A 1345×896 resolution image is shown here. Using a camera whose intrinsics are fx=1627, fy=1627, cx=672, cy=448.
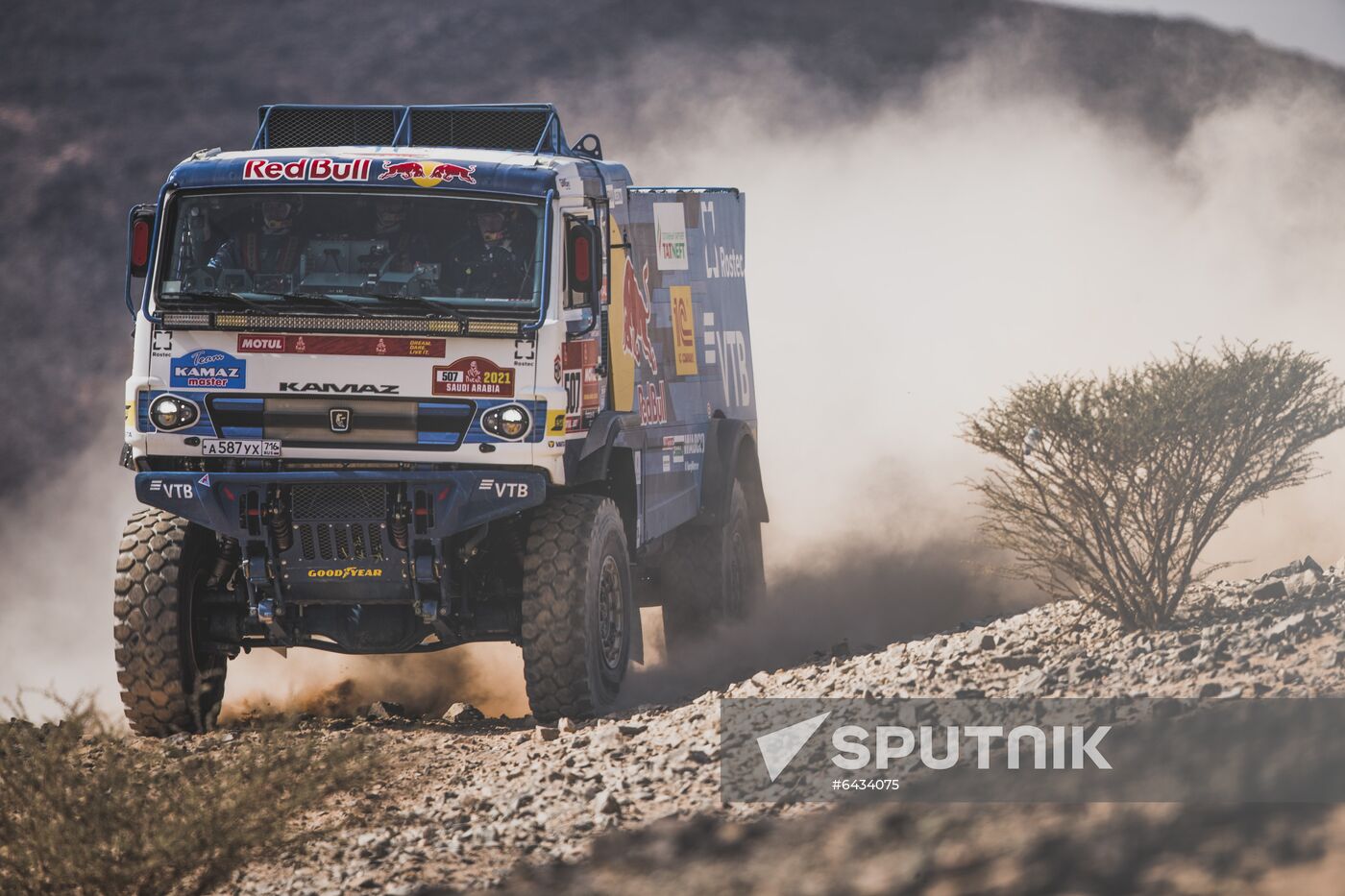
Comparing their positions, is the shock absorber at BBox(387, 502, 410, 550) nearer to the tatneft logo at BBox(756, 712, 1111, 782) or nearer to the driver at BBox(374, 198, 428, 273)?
the driver at BBox(374, 198, 428, 273)

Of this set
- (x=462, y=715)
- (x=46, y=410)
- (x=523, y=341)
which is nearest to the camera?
(x=523, y=341)

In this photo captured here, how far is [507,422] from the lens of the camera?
9391mm

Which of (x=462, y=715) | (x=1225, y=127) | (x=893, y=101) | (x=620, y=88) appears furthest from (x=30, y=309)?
(x=1225, y=127)

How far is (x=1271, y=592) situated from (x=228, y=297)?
6.30m

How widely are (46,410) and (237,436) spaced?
2313 centimetres

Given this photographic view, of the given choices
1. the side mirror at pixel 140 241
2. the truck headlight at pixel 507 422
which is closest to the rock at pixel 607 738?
the truck headlight at pixel 507 422

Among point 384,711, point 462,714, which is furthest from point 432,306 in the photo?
point 384,711

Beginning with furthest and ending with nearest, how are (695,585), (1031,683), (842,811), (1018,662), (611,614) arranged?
1. (695,585)
2. (611,614)
3. (1018,662)
4. (1031,683)
5. (842,811)

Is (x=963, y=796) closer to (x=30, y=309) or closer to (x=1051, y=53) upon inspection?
(x=30, y=309)

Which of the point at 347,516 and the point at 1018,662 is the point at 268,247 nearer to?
the point at 347,516

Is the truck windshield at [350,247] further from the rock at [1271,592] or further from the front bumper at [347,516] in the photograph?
the rock at [1271,592]

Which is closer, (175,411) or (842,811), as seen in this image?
(842,811)

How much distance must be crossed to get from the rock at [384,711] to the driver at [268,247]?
3.25 m

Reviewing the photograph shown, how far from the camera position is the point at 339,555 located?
955 cm
